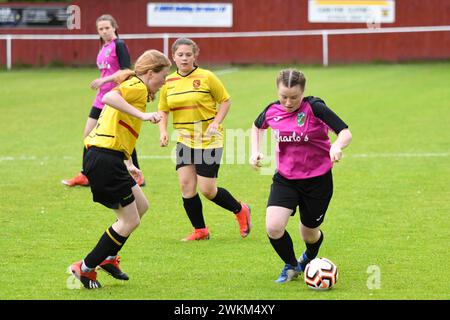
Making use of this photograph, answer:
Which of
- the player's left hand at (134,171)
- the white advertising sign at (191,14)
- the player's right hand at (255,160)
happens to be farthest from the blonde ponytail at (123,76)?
the white advertising sign at (191,14)

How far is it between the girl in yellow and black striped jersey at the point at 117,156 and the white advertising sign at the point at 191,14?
89.4 feet

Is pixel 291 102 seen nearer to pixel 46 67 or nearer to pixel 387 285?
pixel 387 285

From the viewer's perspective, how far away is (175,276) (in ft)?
28.2

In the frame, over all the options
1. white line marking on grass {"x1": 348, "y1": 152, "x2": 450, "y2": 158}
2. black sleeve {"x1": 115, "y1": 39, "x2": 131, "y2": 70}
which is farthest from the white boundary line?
black sleeve {"x1": 115, "y1": 39, "x2": 131, "y2": 70}

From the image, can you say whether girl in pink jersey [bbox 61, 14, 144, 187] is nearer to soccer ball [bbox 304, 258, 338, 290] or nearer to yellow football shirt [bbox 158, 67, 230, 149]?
yellow football shirt [bbox 158, 67, 230, 149]

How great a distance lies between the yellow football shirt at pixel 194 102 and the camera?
10328mm

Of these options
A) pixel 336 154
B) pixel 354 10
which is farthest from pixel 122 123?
pixel 354 10

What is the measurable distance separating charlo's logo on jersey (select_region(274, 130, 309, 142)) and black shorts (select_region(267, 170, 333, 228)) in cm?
34

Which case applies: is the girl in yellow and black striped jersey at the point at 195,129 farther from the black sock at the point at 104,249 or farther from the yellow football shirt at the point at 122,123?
the black sock at the point at 104,249

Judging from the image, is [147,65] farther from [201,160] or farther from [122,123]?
[201,160]

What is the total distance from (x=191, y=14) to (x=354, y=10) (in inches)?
232

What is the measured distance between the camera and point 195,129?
34.1ft

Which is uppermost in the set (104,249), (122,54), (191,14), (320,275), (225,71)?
(191,14)
